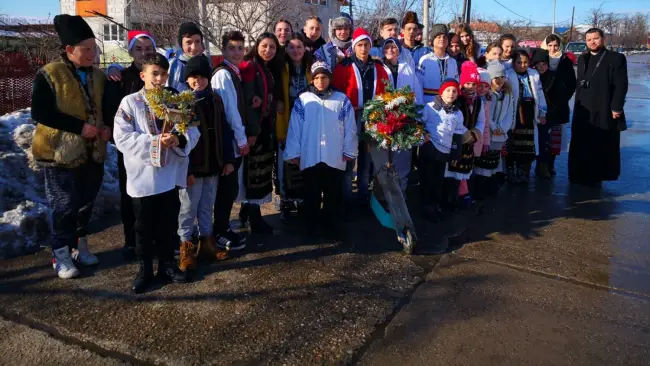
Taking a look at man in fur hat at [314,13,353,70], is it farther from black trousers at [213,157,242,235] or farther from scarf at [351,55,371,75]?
black trousers at [213,157,242,235]

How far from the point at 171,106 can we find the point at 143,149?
383 millimetres

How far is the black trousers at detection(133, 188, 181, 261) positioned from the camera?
390 centimetres

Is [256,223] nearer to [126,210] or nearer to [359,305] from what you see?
[126,210]

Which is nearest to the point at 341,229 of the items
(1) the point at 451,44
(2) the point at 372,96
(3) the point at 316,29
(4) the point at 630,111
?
(2) the point at 372,96

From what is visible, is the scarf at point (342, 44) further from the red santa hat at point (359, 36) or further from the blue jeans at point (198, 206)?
the blue jeans at point (198, 206)

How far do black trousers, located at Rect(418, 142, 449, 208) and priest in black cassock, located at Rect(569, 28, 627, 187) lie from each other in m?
3.03

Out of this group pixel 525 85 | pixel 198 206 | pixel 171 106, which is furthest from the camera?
pixel 525 85

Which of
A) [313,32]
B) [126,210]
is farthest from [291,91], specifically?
[126,210]

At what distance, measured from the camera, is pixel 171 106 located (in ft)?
12.2

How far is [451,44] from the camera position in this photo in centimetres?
689

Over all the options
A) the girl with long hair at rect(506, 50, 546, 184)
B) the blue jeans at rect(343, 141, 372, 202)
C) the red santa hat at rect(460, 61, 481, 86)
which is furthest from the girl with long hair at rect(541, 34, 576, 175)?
the blue jeans at rect(343, 141, 372, 202)

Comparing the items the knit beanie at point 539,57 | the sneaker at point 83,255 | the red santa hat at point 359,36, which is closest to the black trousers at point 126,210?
the sneaker at point 83,255

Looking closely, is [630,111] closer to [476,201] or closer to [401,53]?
[476,201]

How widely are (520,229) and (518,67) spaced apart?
2.67 m
